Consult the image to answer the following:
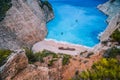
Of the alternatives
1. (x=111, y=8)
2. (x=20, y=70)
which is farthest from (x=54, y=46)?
(x=20, y=70)

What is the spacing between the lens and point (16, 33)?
107 ft

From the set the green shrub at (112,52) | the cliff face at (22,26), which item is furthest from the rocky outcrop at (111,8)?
the green shrub at (112,52)

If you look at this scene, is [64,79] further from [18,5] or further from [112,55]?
[18,5]

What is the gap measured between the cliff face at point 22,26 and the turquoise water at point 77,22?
81.7 inches

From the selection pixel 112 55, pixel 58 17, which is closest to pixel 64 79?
pixel 112 55

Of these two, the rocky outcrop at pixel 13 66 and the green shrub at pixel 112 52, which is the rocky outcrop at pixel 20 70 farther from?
the green shrub at pixel 112 52

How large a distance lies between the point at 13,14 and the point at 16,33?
9.08 ft

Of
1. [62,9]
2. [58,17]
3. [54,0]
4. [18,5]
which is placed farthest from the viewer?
[54,0]

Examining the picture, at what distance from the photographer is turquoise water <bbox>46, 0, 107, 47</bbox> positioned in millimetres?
35544

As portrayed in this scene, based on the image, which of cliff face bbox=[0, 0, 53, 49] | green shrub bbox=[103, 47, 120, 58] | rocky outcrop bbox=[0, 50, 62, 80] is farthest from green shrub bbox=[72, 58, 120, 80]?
cliff face bbox=[0, 0, 53, 49]

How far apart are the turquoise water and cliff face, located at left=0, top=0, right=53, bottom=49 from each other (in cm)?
208

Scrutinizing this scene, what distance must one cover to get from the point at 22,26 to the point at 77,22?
10199 millimetres

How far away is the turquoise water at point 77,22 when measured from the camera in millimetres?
35544

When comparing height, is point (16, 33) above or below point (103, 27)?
below
